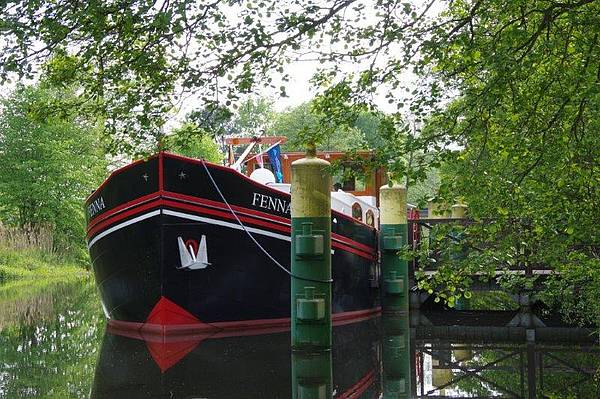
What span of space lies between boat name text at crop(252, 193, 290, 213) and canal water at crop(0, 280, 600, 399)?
70.4 inches

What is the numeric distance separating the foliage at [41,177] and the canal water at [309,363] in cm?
1993

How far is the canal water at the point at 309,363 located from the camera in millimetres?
8031

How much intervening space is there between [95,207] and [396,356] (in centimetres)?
584

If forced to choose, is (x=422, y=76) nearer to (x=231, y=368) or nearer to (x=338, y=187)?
(x=231, y=368)

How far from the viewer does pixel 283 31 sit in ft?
→ 19.8

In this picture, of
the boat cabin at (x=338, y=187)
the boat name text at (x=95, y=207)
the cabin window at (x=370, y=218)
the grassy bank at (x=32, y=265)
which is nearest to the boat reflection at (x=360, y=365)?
the boat name text at (x=95, y=207)

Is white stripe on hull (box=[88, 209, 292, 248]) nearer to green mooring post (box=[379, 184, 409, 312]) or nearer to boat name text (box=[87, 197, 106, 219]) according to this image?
boat name text (box=[87, 197, 106, 219])

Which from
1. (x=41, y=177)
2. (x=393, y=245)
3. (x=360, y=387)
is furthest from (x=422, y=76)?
(x=41, y=177)

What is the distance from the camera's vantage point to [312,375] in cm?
881

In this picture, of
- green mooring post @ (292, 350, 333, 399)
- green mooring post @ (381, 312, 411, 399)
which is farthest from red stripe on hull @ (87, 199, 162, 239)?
green mooring post @ (381, 312, 411, 399)

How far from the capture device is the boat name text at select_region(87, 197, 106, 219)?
13687mm

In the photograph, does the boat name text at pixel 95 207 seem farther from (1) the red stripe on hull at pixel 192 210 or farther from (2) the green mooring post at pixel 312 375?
(2) the green mooring post at pixel 312 375

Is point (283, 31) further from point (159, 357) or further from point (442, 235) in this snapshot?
point (159, 357)

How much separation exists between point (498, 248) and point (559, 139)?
1.59 m
